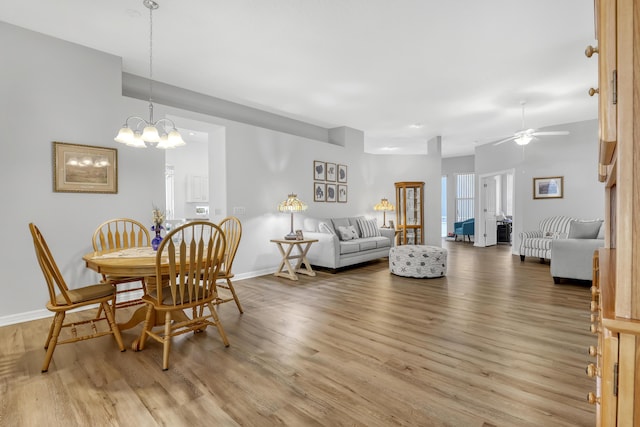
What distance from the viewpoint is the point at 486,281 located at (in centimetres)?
478

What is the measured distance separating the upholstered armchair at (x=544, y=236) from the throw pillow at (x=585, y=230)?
45.4 inches

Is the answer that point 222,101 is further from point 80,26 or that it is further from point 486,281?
point 486,281

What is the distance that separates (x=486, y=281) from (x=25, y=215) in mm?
5840

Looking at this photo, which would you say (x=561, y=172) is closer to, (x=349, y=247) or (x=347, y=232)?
(x=347, y=232)

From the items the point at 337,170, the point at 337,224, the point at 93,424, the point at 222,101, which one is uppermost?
the point at 222,101

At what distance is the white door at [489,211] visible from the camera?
921cm

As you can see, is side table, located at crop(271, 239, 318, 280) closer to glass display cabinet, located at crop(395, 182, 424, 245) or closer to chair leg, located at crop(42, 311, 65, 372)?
chair leg, located at crop(42, 311, 65, 372)

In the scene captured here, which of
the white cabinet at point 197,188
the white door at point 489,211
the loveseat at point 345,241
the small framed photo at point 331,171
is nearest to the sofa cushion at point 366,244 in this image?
the loveseat at point 345,241

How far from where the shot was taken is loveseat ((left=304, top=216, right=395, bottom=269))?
217 inches

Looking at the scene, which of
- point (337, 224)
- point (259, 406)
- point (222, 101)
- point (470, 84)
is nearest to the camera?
point (259, 406)

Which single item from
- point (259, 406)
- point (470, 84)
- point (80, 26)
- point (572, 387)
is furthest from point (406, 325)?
point (80, 26)

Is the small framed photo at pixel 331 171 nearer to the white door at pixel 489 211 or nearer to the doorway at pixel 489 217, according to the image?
the doorway at pixel 489 217

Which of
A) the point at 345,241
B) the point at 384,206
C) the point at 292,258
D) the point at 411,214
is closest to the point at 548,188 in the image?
the point at 411,214

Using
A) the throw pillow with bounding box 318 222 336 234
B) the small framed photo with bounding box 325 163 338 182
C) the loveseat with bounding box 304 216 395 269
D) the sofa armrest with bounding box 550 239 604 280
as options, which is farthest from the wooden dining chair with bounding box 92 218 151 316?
the sofa armrest with bounding box 550 239 604 280
